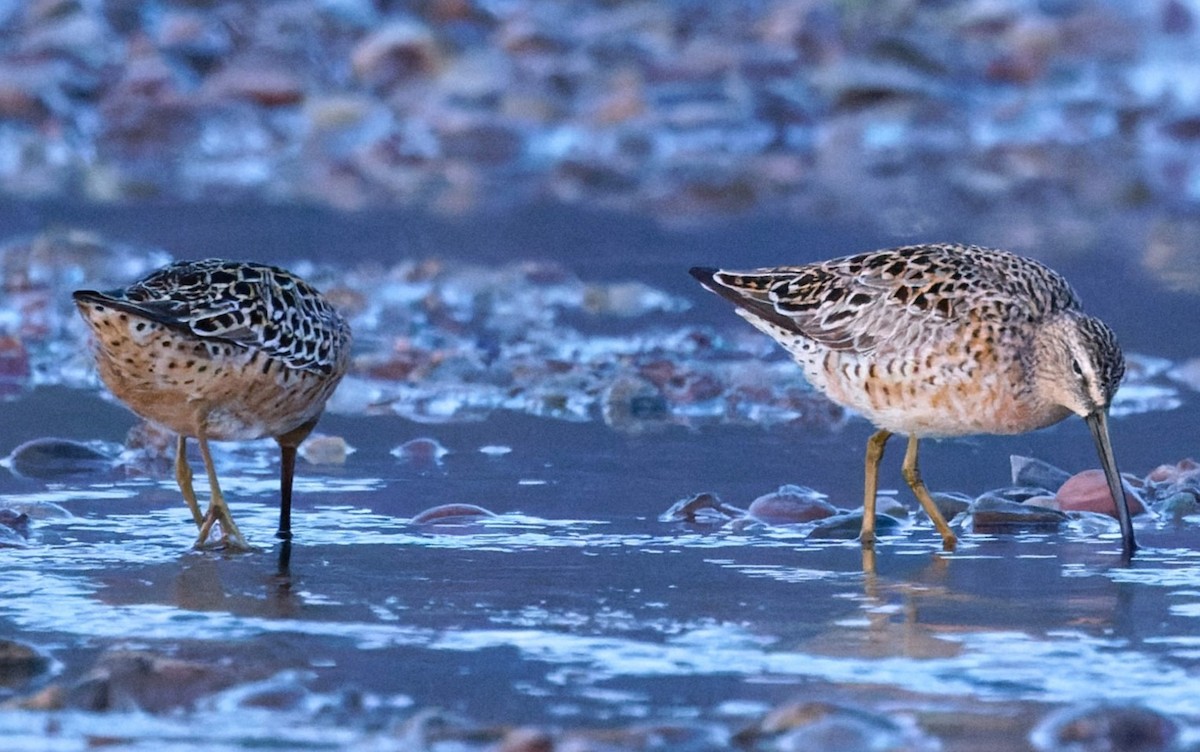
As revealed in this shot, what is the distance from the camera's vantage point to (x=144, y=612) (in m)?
6.12

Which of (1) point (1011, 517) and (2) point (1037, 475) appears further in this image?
(2) point (1037, 475)

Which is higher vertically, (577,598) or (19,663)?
(577,598)

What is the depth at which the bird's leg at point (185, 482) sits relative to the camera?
7465 millimetres

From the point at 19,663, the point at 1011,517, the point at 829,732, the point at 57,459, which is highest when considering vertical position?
the point at 57,459

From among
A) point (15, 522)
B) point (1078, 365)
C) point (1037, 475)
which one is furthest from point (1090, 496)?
point (15, 522)

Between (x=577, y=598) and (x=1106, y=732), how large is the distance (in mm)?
1962

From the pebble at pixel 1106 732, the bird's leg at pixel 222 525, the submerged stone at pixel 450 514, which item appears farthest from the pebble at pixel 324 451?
the pebble at pixel 1106 732

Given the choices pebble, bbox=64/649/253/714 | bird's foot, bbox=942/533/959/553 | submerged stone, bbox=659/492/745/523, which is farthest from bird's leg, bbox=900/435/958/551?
pebble, bbox=64/649/253/714

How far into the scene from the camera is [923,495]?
764 cm

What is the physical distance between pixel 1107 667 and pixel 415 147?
559 inches

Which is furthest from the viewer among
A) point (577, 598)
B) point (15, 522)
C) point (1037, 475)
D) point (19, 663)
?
point (1037, 475)

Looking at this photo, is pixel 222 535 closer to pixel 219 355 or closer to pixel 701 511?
pixel 219 355

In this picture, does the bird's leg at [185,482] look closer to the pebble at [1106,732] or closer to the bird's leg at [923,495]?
the bird's leg at [923,495]

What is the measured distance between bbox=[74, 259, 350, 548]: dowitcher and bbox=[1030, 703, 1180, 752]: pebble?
3186 millimetres
